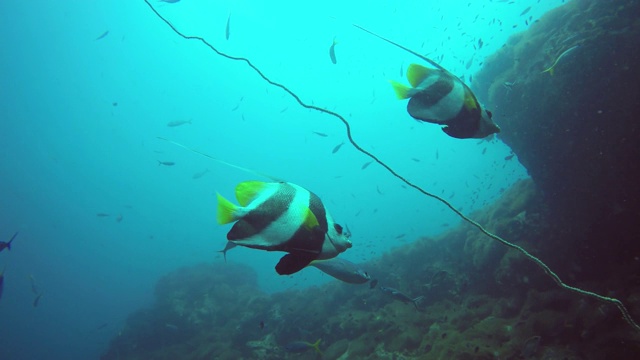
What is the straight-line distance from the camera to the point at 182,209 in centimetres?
12712

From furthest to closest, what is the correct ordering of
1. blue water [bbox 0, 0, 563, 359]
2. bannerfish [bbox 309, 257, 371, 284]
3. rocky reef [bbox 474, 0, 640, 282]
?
blue water [bbox 0, 0, 563, 359]
rocky reef [bbox 474, 0, 640, 282]
bannerfish [bbox 309, 257, 371, 284]

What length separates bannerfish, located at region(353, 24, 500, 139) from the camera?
169 centimetres

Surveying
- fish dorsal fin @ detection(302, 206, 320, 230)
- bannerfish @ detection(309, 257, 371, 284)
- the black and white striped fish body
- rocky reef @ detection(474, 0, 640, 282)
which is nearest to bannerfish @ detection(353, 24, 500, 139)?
the black and white striped fish body

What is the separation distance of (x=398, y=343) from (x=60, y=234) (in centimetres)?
12201

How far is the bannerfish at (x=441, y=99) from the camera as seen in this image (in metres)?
1.69

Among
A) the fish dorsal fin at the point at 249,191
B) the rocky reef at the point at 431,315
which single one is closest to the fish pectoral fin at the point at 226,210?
the fish dorsal fin at the point at 249,191

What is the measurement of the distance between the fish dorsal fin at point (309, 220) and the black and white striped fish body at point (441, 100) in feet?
3.00

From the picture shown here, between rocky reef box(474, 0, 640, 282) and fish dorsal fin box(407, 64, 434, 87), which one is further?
rocky reef box(474, 0, 640, 282)

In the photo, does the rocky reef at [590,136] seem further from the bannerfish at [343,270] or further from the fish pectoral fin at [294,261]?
the fish pectoral fin at [294,261]

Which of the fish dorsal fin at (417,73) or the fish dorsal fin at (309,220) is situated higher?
the fish dorsal fin at (417,73)

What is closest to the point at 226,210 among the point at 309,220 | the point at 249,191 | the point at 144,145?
the point at 249,191

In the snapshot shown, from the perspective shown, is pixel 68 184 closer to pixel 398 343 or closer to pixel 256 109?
pixel 256 109

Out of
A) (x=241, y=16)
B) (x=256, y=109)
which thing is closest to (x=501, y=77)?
(x=241, y=16)

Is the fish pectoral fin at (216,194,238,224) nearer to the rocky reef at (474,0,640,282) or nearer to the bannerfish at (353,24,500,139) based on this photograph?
the bannerfish at (353,24,500,139)
